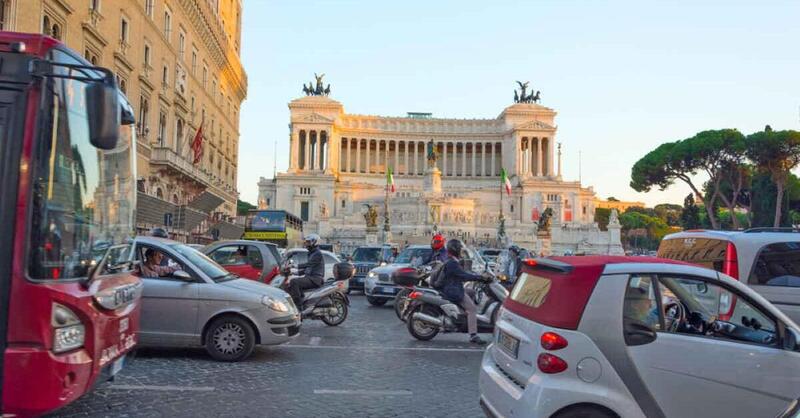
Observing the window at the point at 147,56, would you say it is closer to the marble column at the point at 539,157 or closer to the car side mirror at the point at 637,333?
the car side mirror at the point at 637,333

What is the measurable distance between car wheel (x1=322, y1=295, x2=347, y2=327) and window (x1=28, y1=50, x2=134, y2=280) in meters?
7.12

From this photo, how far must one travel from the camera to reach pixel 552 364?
13.6 ft

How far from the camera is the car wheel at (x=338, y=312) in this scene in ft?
39.2

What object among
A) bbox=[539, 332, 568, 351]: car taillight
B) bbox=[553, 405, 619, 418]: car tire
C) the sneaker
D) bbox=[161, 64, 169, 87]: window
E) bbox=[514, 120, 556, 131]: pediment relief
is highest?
bbox=[514, 120, 556, 131]: pediment relief

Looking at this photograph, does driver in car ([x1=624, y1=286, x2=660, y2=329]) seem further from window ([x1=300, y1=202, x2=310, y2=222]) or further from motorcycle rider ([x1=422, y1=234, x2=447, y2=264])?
window ([x1=300, y1=202, x2=310, y2=222])

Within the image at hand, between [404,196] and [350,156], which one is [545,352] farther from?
[350,156]

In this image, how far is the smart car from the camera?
4.13 metres

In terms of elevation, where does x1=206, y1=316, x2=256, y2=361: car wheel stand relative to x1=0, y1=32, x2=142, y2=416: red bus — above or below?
below

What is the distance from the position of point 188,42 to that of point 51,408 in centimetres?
3487

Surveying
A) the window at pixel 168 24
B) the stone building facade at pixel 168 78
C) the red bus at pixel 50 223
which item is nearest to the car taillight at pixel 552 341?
the red bus at pixel 50 223

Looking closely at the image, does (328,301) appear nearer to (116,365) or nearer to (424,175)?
(116,365)

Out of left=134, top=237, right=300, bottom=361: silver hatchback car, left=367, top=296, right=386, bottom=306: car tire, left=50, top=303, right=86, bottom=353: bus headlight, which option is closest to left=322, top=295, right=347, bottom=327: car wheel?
left=134, top=237, right=300, bottom=361: silver hatchback car

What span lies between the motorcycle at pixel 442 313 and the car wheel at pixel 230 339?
2962 millimetres

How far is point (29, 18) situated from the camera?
17109 millimetres
